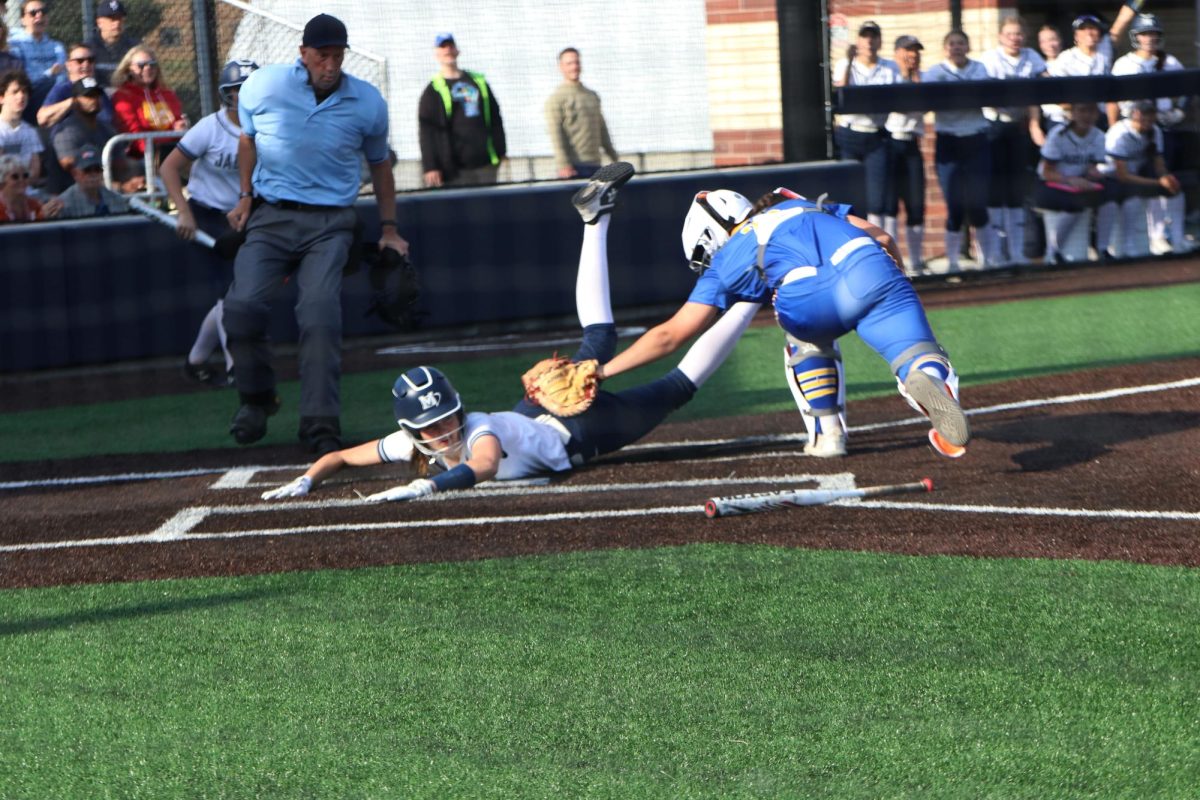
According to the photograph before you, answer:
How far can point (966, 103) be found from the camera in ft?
47.2

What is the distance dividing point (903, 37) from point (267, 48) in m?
5.73

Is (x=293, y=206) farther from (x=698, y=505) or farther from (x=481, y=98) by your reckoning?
(x=481, y=98)

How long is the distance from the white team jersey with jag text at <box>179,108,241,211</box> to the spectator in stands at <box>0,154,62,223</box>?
6.53 ft

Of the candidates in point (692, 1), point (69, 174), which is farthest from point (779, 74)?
point (69, 174)

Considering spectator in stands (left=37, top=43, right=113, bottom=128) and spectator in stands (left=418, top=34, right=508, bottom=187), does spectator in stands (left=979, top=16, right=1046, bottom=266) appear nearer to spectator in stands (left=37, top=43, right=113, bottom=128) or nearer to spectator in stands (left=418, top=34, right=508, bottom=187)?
spectator in stands (left=418, top=34, right=508, bottom=187)

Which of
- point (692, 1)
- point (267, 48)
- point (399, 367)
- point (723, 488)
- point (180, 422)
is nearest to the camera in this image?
point (723, 488)

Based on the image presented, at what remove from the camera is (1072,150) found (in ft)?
48.6

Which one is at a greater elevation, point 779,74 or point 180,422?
point 779,74

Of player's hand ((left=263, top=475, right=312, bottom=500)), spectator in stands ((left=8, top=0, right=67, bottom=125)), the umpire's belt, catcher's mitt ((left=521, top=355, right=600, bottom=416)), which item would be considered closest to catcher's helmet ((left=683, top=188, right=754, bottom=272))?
catcher's mitt ((left=521, top=355, right=600, bottom=416))

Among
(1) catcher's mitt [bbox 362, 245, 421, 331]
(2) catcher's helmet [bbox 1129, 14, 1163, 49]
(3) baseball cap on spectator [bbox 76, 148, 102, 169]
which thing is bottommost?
(1) catcher's mitt [bbox 362, 245, 421, 331]

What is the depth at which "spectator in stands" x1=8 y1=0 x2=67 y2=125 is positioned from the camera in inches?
466

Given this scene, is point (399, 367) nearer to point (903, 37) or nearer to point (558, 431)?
point (558, 431)

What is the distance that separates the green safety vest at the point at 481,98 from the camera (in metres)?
13.0

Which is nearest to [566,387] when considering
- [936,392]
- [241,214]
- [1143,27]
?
[936,392]
